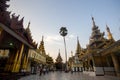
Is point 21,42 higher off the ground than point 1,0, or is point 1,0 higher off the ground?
point 1,0

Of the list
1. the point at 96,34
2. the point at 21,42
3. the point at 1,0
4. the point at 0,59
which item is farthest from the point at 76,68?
the point at 1,0

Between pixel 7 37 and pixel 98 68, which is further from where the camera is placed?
pixel 98 68

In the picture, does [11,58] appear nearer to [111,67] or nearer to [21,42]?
[21,42]

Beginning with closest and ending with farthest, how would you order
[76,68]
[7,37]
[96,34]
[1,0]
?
[1,0] → [7,37] → [96,34] → [76,68]

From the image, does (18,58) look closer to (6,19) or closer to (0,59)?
(6,19)

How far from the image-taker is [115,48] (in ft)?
40.3

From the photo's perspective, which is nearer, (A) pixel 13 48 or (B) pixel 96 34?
(A) pixel 13 48

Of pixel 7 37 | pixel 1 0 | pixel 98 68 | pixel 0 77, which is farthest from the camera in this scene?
pixel 98 68

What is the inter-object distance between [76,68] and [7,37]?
45.7m

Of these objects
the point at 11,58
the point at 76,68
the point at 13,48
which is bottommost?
the point at 76,68

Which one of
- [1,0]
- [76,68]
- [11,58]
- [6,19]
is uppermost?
[1,0]

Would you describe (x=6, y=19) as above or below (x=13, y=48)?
above

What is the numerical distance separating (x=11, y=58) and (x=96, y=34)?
79.9 ft

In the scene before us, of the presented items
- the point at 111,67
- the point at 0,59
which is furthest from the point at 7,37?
the point at 111,67
